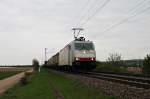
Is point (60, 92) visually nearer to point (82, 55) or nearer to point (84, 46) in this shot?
point (82, 55)

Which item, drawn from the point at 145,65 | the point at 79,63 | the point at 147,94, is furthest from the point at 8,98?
the point at 145,65

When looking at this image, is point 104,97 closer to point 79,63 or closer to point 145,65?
point 79,63

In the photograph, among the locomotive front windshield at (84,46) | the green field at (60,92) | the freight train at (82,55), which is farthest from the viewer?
the locomotive front windshield at (84,46)

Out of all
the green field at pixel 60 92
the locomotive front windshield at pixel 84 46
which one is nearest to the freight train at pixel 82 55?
the locomotive front windshield at pixel 84 46

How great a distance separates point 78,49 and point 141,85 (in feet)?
75.6

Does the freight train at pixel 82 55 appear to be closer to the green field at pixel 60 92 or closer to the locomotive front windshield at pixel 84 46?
the locomotive front windshield at pixel 84 46

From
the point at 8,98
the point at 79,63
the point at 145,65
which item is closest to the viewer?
the point at 8,98

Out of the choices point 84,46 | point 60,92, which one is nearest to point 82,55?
point 84,46

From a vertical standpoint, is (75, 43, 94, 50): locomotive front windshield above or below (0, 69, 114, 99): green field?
above

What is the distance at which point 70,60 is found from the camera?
132ft

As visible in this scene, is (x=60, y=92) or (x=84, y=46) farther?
(x=84, y=46)

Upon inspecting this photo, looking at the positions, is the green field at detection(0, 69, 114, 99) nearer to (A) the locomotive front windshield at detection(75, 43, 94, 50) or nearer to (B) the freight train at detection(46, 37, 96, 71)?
(B) the freight train at detection(46, 37, 96, 71)

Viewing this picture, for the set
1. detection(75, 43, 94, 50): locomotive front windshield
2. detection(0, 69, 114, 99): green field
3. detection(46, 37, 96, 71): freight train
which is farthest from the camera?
detection(75, 43, 94, 50): locomotive front windshield

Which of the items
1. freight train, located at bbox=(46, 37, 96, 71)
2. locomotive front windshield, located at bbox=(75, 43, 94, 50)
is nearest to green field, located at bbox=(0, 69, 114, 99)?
freight train, located at bbox=(46, 37, 96, 71)
